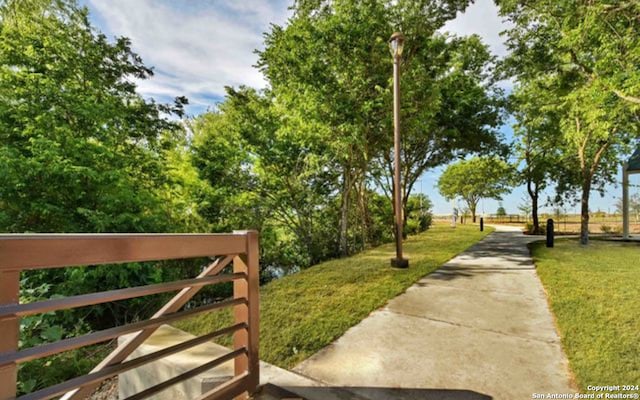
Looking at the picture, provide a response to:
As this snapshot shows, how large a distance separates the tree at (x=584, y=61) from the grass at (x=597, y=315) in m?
3.20

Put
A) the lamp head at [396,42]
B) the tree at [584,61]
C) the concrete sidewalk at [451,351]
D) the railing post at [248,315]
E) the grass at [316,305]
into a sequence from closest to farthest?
1. the railing post at [248,315]
2. the concrete sidewalk at [451,351]
3. the grass at [316,305]
4. the lamp head at [396,42]
5. the tree at [584,61]

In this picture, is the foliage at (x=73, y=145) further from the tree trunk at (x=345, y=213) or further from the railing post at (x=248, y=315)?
the tree trunk at (x=345, y=213)

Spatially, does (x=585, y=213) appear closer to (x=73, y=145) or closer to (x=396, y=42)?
(x=396, y=42)

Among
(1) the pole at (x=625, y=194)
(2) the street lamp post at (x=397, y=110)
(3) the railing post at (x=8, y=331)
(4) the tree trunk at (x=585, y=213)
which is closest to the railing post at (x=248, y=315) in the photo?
(3) the railing post at (x=8, y=331)

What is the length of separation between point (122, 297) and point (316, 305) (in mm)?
2671

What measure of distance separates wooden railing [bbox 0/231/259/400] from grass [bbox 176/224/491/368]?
73cm

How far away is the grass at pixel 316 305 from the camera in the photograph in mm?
2658

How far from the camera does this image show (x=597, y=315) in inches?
121

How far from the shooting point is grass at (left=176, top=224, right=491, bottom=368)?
2.66 meters

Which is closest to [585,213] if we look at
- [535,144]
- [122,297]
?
[535,144]

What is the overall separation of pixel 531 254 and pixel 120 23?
35.3 ft

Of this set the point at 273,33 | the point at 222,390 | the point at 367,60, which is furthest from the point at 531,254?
the point at 273,33

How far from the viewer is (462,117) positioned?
1034cm

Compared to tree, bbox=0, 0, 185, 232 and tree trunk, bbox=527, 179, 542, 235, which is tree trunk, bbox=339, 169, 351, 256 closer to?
tree, bbox=0, 0, 185, 232
